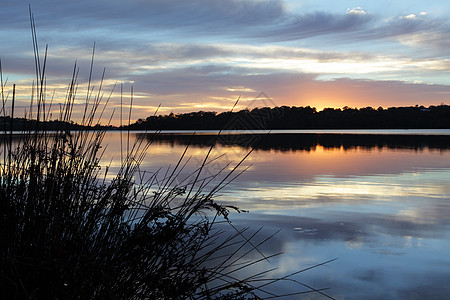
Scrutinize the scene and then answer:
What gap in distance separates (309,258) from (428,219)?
2.35 m

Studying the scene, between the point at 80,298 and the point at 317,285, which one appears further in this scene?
the point at 317,285

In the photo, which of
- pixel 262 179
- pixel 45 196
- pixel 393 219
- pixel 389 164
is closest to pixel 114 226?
pixel 45 196

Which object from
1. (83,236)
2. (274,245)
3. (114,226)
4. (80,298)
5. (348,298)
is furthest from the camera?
(274,245)

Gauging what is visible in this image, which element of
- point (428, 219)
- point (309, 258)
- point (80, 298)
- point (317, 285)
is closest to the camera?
point (80, 298)

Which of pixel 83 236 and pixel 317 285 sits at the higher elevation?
pixel 83 236

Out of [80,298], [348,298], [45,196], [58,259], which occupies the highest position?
[45,196]

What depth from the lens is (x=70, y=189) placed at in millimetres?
2342

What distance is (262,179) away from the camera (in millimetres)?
9141

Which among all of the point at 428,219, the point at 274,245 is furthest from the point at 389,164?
the point at 274,245

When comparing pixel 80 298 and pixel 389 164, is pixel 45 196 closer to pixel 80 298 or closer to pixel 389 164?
pixel 80 298

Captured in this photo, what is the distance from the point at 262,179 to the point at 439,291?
596 centimetres

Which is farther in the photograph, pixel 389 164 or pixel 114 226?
pixel 389 164

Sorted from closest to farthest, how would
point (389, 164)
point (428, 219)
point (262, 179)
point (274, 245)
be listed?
point (274, 245), point (428, 219), point (262, 179), point (389, 164)

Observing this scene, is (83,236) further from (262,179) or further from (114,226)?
(262,179)
